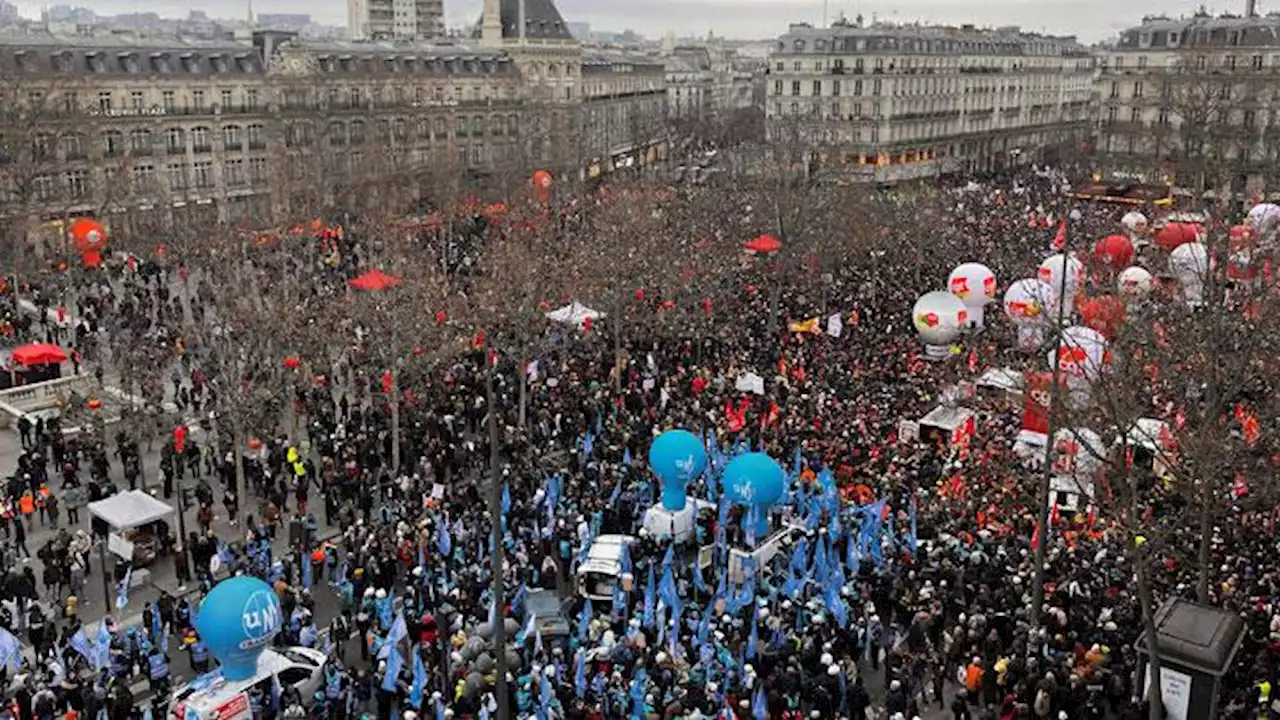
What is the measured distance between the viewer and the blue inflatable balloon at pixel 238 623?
17016 mm

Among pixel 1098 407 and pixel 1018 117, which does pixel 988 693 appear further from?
pixel 1018 117

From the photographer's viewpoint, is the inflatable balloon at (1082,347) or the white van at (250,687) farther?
the inflatable balloon at (1082,347)

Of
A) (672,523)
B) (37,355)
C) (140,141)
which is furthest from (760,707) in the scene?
(140,141)

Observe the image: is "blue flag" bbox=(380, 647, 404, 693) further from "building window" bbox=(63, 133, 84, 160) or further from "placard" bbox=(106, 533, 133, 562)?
"building window" bbox=(63, 133, 84, 160)

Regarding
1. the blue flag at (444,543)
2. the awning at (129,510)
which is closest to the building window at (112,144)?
the awning at (129,510)

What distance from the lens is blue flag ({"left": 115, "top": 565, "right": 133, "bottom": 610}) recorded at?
2072 cm

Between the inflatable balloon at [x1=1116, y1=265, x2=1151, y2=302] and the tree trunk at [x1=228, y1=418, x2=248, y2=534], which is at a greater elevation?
the inflatable balloon at [x1=1116, y1=265, x2=1151, y2=302]

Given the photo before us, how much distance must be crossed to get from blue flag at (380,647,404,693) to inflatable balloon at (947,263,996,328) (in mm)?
26598

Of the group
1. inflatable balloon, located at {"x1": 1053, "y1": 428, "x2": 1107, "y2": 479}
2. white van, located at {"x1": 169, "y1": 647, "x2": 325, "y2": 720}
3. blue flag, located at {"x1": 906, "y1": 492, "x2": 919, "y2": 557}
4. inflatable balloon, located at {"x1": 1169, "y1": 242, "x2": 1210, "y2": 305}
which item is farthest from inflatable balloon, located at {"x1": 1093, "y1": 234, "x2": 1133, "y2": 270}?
white van, located at {"x1": 169, "y1": 647, "x2": 325, "y2": 720}

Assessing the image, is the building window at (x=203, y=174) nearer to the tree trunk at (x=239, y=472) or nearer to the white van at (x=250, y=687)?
the tree trunk at (x=239, y=472)

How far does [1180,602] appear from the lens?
17.7m

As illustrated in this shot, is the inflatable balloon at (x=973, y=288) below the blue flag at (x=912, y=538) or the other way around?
the other way around

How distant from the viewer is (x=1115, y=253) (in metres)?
43.2

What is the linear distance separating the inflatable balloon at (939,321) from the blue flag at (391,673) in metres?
23.7
